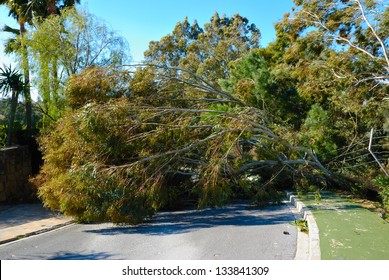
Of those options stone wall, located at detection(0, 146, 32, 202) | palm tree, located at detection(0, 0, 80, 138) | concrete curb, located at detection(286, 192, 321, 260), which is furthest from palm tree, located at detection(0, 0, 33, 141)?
concrete curb, located at detection(286, 192, 321, 260)

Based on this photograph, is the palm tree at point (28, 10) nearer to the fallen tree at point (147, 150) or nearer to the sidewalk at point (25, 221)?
the sidewalk at point (25, 221)

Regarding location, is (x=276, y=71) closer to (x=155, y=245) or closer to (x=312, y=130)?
(x=312, y=130)

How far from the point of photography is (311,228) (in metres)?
8.59

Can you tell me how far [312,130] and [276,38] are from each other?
9101 mm

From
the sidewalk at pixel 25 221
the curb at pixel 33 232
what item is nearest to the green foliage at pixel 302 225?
the curb at pixel 33 232

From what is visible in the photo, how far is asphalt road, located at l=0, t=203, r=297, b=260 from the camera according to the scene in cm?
767

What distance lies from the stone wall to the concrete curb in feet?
36.4

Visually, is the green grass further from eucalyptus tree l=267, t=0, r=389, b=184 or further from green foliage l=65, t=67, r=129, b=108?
→ green foliage l=65, t=67, r=129, b=108

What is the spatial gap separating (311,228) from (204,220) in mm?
3475

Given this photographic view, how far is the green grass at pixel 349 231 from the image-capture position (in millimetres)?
6668

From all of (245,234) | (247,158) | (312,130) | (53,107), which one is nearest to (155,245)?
(245,234)

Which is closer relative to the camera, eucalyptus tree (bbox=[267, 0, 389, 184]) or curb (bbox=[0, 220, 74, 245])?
curb (bbox=[0, 220, 74, 245])

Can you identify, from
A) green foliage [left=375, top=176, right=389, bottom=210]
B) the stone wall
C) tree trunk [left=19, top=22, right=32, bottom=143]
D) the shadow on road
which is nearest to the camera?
the shadow on road

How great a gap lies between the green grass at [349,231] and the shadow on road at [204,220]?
1027 mm
